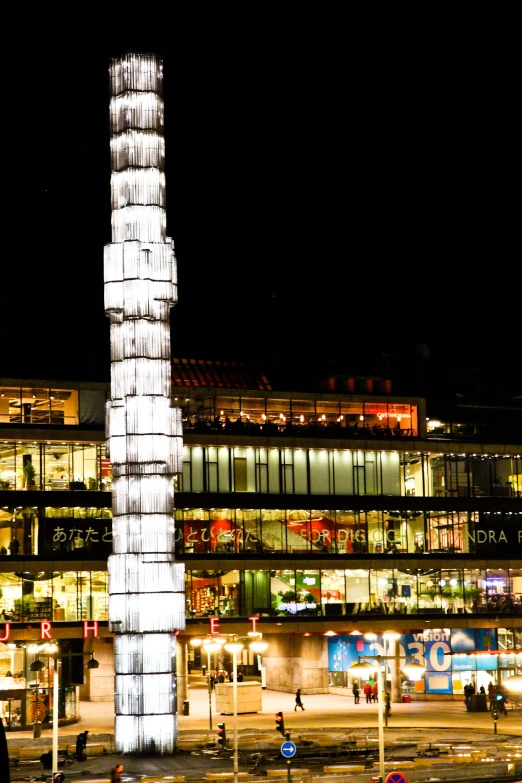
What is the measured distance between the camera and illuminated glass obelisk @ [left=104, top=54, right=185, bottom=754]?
165 feet

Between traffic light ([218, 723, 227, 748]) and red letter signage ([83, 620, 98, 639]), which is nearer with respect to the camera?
traffic light ([218, 723, 227, 748])

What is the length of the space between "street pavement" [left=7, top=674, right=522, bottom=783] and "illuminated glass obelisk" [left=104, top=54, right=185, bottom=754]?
9.47 ft

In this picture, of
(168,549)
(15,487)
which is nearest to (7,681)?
(15,487)

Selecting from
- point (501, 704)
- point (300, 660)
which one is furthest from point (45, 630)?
point (501, 704)

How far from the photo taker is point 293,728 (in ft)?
218

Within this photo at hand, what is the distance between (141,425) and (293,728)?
23911mm

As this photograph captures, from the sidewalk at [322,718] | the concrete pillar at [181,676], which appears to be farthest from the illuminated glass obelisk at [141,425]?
the concrete pillar at [181,676]

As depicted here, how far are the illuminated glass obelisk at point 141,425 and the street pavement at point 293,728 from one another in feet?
9.47

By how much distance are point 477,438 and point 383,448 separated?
8.13 m

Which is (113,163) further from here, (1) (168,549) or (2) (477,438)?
(2) (477,438)

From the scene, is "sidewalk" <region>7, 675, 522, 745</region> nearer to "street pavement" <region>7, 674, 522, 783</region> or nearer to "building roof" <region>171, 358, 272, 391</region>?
"street pavement" <region>7, 674, 522, 783</region>

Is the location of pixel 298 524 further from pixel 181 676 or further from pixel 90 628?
pixel 90 628

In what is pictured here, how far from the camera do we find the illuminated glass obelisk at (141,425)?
5034cm

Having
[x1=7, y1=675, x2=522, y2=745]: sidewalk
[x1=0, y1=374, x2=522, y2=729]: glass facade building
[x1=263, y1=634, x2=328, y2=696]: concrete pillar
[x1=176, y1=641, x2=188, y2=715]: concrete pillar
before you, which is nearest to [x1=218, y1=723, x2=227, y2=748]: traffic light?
[x1=7, y1=675, x2=522, y2=745]: sidewalk
